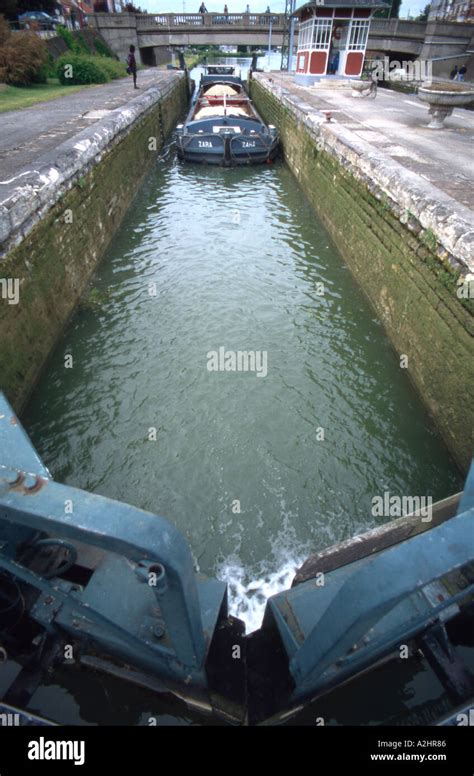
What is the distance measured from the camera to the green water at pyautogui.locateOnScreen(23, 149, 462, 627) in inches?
161

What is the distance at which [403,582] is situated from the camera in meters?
1.55

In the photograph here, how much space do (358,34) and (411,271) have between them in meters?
19.5

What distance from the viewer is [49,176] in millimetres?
6004

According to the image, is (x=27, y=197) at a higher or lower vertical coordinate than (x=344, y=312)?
higher

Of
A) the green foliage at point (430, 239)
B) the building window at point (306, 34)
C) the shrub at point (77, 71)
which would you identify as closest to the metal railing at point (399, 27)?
the building window at point (306, 34)

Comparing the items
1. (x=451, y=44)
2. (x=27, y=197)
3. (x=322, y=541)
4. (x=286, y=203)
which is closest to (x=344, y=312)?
(x=322, y=541)

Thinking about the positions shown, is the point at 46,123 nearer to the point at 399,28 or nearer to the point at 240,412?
the point at 240,412

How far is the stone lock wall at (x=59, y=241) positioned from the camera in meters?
4.84

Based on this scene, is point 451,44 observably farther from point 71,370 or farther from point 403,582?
point 403,582

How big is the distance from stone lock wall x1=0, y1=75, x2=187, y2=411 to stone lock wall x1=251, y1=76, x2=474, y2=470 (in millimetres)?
4577

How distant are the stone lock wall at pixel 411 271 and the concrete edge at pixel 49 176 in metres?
4.94

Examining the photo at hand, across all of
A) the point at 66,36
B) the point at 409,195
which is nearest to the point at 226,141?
the point at 409,195

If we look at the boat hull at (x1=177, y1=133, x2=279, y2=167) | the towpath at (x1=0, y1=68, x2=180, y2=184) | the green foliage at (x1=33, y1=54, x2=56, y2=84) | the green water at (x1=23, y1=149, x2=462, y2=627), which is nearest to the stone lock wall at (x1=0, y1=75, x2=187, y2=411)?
the green water at (x1=23, y1=149, x2=462, y2=627)

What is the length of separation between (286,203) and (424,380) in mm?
7904
